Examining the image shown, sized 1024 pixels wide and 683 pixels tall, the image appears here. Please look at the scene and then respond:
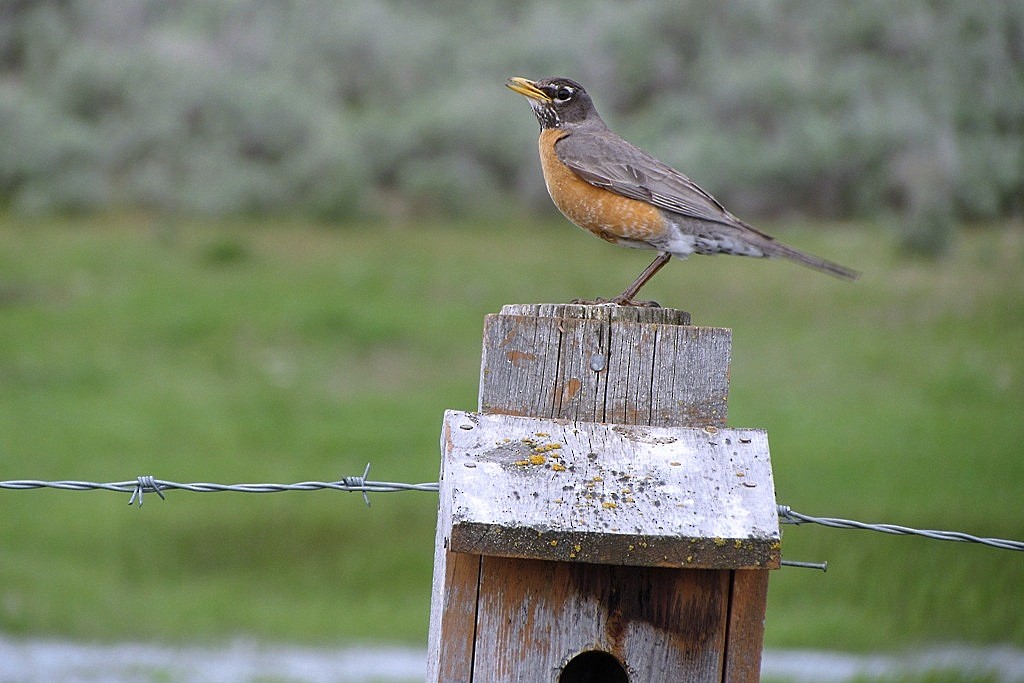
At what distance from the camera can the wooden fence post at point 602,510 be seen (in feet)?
6.08

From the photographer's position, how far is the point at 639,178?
3.46 metres

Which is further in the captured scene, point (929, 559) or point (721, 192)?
point (721, 192)

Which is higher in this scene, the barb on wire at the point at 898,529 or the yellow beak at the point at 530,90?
the yellow beak at the point at 530,90

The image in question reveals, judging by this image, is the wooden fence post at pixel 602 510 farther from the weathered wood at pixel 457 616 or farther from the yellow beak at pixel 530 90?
the yellow beak at pixel 530 90

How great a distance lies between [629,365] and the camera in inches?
84.7

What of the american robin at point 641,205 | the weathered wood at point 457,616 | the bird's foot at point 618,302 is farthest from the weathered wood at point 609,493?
the american robin at point 641,205

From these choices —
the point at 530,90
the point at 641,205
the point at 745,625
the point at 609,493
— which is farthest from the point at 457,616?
the point at 530,90

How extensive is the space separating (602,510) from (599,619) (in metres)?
0.27

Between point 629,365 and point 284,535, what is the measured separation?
20.2 ft

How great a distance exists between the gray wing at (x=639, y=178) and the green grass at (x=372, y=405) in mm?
4051

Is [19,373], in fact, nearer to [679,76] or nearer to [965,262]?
[679,76]

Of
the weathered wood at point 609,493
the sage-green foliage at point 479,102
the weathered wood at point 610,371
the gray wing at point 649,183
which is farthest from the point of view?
the sage-green foliage at point 479,102

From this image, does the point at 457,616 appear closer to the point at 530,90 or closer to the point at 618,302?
the point at 618,302

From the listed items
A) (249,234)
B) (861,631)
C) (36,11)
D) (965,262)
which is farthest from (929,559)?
(36,11)
